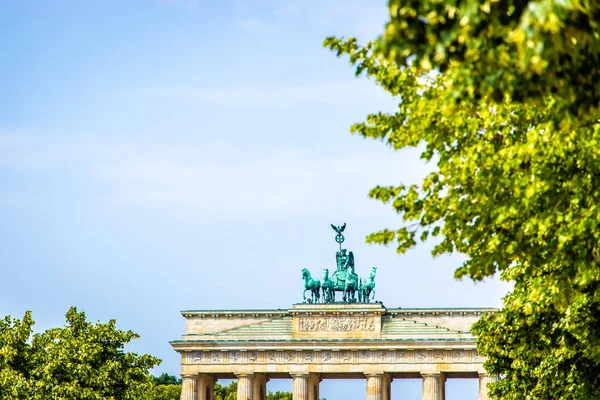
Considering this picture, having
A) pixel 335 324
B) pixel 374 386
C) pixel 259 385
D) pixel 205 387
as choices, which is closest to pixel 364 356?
pixel 374 386

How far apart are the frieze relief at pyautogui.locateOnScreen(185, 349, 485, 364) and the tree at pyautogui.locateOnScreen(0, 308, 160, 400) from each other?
128 feet

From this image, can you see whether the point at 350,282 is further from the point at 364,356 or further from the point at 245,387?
the point at 245,387

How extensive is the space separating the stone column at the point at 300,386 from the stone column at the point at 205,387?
8.67 meters

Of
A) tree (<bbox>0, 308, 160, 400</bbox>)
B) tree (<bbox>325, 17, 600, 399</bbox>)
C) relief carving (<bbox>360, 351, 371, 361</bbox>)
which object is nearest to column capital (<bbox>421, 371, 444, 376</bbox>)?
relief carving (<bbox>360, 351, 371, 361</bbox>)

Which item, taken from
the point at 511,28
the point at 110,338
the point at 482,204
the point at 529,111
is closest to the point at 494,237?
the point at 482,204

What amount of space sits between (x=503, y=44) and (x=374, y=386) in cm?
9179

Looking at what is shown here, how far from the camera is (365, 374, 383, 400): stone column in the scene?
105 metres

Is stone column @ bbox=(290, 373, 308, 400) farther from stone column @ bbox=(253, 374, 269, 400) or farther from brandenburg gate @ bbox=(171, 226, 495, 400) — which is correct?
stone column @ bbox=(253, 374, 269, 400)

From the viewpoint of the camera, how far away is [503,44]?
16.0 metres

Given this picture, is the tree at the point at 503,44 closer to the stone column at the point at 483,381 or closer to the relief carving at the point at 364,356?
the stone column at the point at 483,381

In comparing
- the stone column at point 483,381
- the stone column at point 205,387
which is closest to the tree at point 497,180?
the stone column at point 483,381

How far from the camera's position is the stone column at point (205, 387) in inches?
4262

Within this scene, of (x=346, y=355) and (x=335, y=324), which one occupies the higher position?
(x=335, y=324)

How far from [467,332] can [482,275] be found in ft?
266
